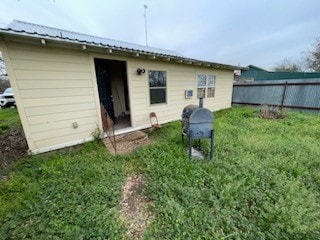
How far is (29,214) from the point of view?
1.97 meters

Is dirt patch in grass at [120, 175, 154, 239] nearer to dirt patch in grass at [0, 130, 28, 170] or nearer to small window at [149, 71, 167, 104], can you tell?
dirt patch in grass at [0, 130, 28, 170]


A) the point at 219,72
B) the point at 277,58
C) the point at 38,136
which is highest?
the point at 277,58

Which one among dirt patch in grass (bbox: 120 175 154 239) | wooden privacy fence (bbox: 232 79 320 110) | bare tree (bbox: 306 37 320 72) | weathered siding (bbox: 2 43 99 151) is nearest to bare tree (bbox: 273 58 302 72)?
bare tree (bbox: 306 37 320 72)

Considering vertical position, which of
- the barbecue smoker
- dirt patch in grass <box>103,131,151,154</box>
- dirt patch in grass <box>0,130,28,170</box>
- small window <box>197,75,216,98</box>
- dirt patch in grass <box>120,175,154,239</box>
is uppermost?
small window <box>197,75,216,98</box>

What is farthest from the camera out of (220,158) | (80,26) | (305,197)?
(80,26)

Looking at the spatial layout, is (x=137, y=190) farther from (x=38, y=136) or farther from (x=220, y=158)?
(x=38, y=136)

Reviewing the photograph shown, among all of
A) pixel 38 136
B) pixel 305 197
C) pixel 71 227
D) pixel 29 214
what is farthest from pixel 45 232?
pixel 305 197

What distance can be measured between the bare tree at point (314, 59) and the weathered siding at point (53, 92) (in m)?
24.2

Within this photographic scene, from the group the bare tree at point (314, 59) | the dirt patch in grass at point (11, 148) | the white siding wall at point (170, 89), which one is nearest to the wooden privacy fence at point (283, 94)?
the white siding wall at point (170, 89)

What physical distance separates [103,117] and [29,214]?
2.63 m

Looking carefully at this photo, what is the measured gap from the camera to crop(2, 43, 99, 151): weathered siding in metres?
3.16

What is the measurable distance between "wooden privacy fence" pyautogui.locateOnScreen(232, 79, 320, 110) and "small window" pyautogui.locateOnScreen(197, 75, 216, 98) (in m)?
3.08

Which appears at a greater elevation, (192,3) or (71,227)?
(192,3)

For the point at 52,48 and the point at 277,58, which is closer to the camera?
the point at 52,48
